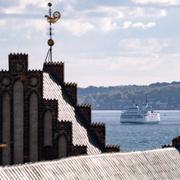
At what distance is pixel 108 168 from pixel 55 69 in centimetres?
1259

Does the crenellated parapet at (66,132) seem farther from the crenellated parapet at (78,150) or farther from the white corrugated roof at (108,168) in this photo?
the white corrugated roof at (108,168)

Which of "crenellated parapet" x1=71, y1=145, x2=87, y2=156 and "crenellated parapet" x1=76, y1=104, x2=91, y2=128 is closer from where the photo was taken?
"crenellated parapet" x1=71, y1=145, x2=87, y2=156

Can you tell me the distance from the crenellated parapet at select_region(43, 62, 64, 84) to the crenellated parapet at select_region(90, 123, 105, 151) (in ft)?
11.9

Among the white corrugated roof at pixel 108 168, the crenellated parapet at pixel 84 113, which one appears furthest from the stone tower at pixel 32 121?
the white corrugated roof at pixel 108 168

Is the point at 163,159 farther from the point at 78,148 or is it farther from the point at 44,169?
the point at 44,169

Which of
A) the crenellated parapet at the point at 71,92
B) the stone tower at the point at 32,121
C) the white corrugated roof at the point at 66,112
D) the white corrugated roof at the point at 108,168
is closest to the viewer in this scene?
the white corrugated roof at the point at 108,168

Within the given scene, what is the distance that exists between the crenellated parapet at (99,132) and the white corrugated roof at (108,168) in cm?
459

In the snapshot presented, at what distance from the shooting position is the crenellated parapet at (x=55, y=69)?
196 ft

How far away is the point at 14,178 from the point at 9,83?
638 inches

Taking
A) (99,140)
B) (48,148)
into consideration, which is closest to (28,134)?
(48,148)

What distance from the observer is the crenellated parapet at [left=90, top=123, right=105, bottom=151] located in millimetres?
59500

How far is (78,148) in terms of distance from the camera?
54.8 metres

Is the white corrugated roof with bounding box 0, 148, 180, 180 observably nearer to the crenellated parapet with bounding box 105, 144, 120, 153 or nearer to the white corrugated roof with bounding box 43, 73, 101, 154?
the crenellated parapet with bounding box 105, 144, 120, 153

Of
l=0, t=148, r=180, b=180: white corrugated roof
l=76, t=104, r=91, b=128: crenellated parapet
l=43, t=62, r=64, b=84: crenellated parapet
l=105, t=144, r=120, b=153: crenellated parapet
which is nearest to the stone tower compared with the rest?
l=105, t=144, r=120, b=153: crenellated parapet
